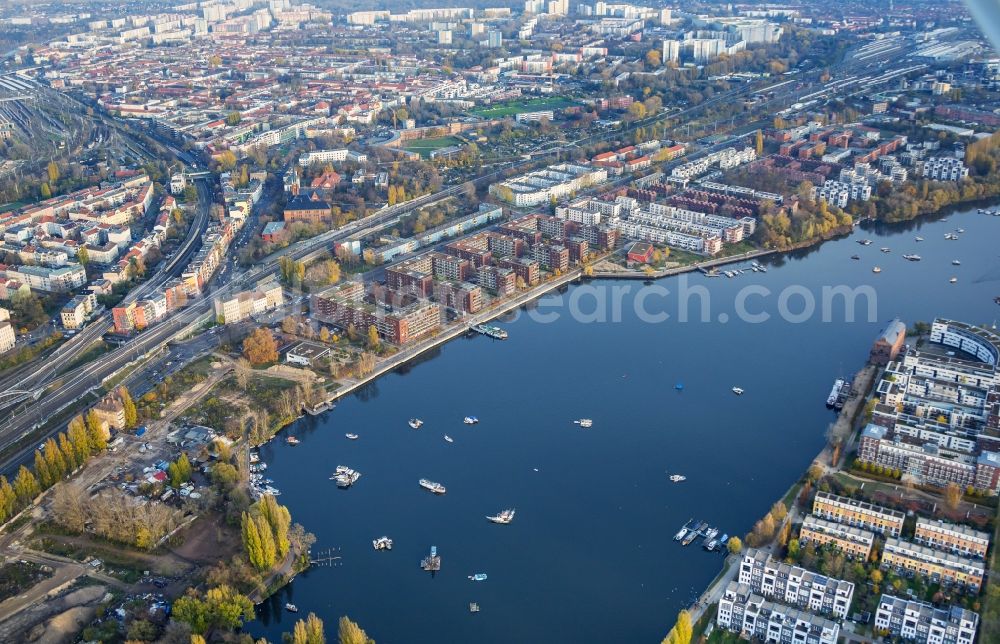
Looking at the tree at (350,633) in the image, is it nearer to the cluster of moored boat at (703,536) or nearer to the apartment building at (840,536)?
the cluster of moored boat at (703,536)

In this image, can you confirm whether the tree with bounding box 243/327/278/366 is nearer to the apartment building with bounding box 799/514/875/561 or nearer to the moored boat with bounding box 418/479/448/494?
the moored boat with bounding box 418/479/448/494

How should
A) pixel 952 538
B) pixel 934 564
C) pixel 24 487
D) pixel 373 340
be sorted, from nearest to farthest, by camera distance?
1. pixel 934 564
2. pixel 952 538
3. pixel 24 487
4. pixel 373 340

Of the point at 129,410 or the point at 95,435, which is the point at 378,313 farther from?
the point at 95,435

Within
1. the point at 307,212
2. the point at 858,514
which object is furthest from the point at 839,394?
the point at 307,212

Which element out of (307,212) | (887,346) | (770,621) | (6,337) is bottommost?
(770,621)

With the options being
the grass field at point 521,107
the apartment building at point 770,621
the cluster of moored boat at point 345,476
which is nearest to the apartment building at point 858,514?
the apartment building at point 770,621

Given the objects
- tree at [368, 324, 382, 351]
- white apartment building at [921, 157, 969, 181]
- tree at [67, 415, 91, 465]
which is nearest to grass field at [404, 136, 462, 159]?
tree at [368, 324, 382, 351]

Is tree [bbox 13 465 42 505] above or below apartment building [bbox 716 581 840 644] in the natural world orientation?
above

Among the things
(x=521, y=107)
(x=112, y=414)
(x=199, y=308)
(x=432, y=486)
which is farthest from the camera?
(x=521, y=107)
